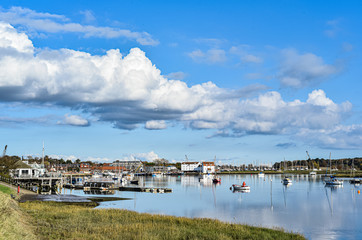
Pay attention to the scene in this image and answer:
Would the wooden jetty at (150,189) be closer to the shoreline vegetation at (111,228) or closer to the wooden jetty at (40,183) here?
the wooden jetty at (40,183)

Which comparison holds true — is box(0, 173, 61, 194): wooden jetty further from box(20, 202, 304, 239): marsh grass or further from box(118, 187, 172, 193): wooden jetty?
box(20, 202, 304, 239): marsh grass

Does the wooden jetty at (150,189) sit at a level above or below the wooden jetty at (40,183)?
below

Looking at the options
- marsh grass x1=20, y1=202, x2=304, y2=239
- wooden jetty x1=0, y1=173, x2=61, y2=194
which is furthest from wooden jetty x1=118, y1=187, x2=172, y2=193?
marsh grass x1=20, y1=202, x2=304, y2=239

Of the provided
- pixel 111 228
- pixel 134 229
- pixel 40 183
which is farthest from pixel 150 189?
pixel 111 228

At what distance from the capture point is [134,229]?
37156 millimetres

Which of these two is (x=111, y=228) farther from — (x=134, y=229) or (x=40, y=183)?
(x=40, y=183)

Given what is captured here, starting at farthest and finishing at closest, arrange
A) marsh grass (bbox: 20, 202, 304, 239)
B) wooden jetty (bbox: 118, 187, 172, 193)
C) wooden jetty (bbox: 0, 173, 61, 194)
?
wooden jetty (bbox: 118, 187, 172, 193)
wooden jetty (bbox: 0, 173, 61, 194)
marsh grass (bbox: 20, 202, 304, 239)

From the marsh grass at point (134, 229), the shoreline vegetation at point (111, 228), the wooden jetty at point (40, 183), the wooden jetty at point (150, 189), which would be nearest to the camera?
the shoreline vegetation at point (111, 228)

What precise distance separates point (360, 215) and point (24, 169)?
100m

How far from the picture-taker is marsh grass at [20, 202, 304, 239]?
33.6 m

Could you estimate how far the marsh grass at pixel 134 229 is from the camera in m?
33.6

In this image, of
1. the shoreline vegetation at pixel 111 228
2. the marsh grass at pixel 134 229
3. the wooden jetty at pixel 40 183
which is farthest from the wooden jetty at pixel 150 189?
the shoreline vegetation at pixel 111 228

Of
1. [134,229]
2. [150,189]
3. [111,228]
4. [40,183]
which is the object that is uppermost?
[111,228]

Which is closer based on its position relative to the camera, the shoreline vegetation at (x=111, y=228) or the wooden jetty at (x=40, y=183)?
the shoreline vegetation at (x=111, y=228)
